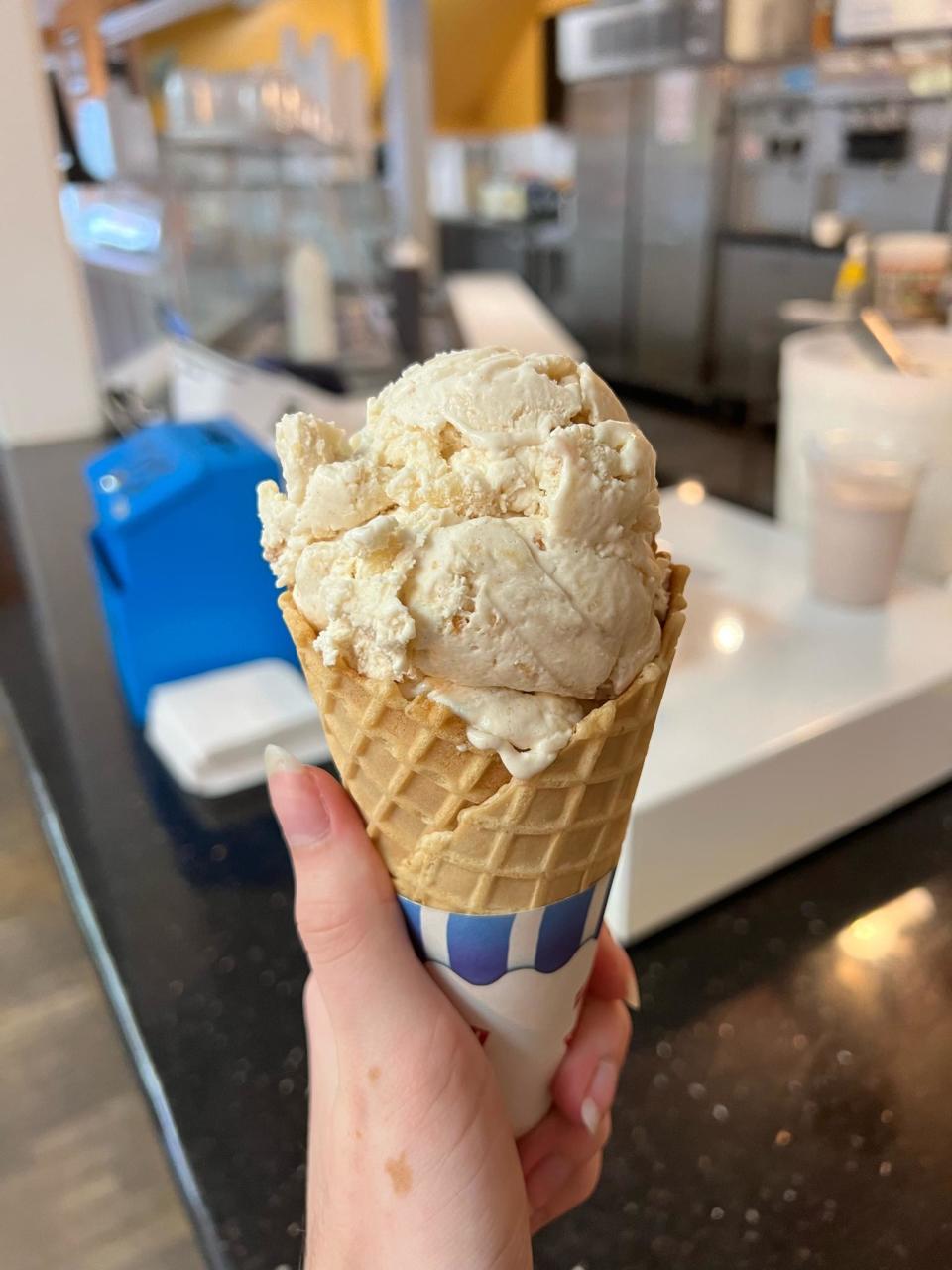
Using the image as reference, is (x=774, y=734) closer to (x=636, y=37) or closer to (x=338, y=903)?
(x=338, y=903)

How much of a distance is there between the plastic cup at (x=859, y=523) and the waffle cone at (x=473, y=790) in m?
0.61

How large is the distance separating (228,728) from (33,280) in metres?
1.87

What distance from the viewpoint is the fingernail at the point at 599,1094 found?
664mm

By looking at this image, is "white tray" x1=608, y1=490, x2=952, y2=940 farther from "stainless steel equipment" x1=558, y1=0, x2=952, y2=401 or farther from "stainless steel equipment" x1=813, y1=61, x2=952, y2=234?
"stainless steel equipment" x1=813, y1=61, x2=952, y2=234

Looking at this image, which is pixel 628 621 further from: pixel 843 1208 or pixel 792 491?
pixel 792 491

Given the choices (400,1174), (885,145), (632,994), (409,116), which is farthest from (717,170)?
(400,1174)

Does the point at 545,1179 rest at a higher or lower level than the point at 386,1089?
lower

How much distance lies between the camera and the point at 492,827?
53cm

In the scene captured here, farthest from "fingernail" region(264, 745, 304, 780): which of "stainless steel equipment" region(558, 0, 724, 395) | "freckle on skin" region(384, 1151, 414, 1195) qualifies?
"stainless steel equipment" region(558, 0, 724, 395)

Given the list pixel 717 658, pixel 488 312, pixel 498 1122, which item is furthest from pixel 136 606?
pixel 488 312

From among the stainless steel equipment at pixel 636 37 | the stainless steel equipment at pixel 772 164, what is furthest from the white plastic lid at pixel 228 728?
the stainless steel equipment at pixel 636 37

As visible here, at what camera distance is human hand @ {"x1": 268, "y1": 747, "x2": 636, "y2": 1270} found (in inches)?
21.0

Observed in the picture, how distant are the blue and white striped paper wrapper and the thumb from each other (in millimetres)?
25

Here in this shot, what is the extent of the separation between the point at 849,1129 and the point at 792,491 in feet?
3.13
